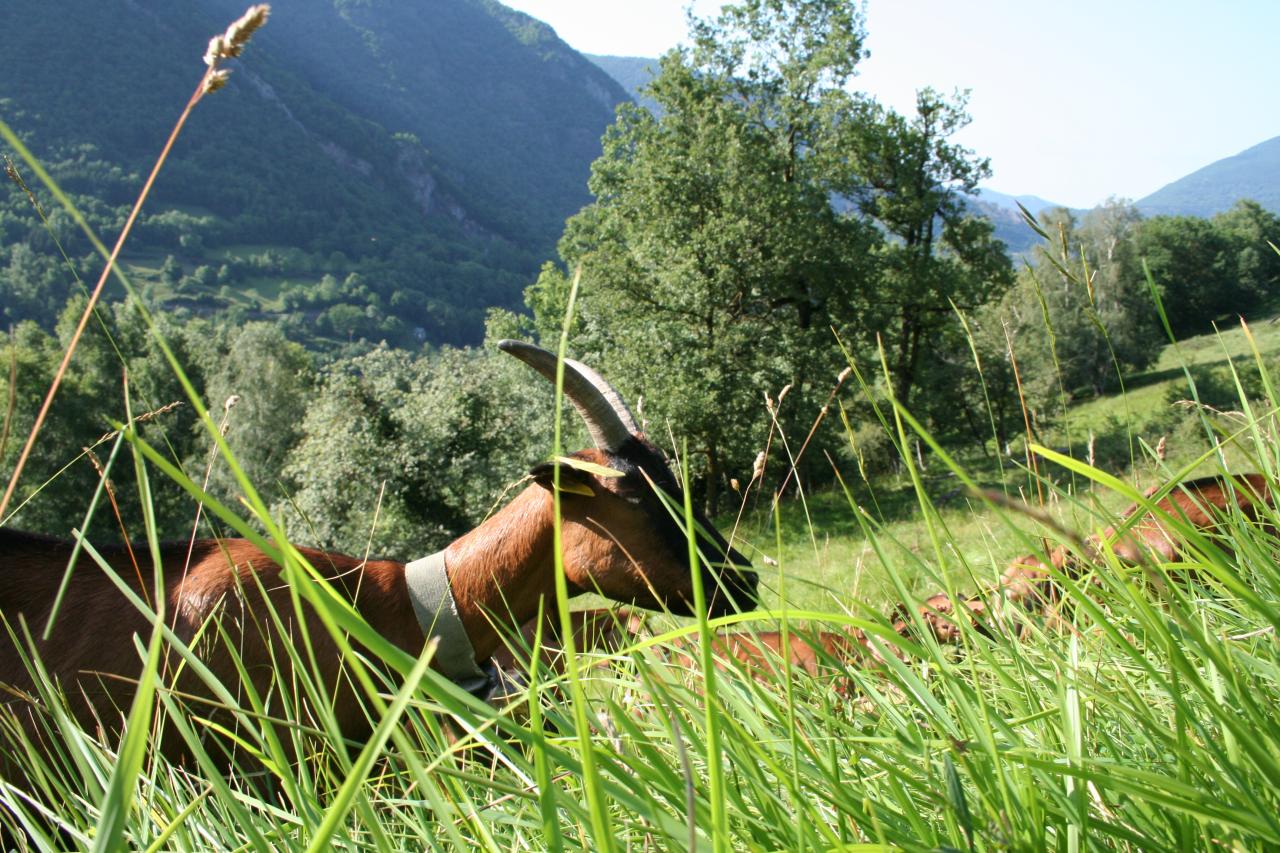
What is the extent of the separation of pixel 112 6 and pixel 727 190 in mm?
199665

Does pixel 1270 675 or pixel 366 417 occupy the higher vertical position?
pixel 1270 675

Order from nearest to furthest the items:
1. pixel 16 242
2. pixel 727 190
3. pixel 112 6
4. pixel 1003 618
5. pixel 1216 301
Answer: pixel 1003 618, pixel 727 190, pixel 1216 301, pixel 16 242, pixel 112 6

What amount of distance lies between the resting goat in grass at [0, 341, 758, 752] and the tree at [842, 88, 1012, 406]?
25.1 metres

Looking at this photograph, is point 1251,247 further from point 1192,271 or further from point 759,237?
point 759,237

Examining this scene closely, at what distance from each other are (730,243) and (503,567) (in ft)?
71.0

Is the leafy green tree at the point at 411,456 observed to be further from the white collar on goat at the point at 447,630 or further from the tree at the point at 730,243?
the white collar on goat at the point at 447,630

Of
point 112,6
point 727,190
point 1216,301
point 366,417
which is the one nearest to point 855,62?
point 727,190

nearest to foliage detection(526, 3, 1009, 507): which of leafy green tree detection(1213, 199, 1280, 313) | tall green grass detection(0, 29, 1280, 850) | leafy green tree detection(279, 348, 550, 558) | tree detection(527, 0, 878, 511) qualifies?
tree detection(527, 0, 878, 511)

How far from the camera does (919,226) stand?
30.8 meters

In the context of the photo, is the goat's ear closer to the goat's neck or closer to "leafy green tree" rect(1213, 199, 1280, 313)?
the goat's neck

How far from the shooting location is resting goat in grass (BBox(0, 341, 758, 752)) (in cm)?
343

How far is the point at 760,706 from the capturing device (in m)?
1.46

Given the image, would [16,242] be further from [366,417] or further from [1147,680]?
[1147,680]

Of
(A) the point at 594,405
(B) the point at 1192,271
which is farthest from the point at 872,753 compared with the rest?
(B) the point at 1192,271
